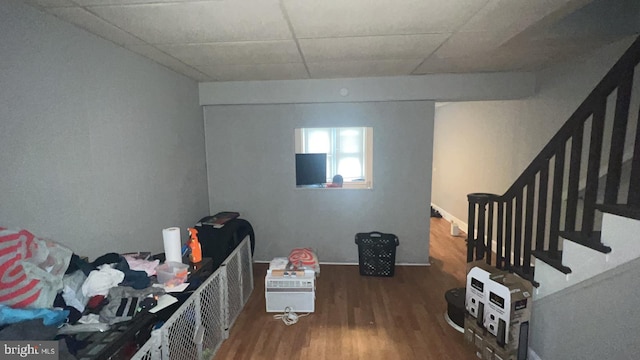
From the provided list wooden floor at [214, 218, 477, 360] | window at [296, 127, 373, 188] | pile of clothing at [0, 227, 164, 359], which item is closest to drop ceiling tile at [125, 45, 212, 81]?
pile of clothing at [0, 227, 164, 359]

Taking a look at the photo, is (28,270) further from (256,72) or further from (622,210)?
(622,210)

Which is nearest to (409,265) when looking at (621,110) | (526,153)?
(526,153)

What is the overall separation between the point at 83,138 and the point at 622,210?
301 cm

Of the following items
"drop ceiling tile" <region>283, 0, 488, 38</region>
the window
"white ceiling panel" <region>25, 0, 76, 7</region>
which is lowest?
the window

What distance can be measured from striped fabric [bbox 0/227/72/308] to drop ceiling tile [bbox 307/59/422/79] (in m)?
2.26

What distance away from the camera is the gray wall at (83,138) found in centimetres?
138

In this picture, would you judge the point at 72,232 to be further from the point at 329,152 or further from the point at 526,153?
the point at 526,153

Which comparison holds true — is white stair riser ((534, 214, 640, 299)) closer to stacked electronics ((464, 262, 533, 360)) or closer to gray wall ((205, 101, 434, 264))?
stacked electronics ((464, 262, 533, 360))

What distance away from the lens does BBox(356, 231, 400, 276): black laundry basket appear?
321 cm

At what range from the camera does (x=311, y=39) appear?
1.96 m

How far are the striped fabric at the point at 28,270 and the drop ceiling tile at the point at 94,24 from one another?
1193 millimetres

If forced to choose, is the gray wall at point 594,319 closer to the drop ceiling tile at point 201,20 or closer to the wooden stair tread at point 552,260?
the wooden stair tread at point 552,260

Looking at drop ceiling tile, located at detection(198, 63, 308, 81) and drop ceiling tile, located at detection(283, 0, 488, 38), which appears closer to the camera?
drop ceiling tile, located at detection(283, 0, 488, 38)

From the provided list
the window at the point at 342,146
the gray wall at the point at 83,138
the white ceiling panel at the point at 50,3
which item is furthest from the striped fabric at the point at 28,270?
the window at the point at 342,146
